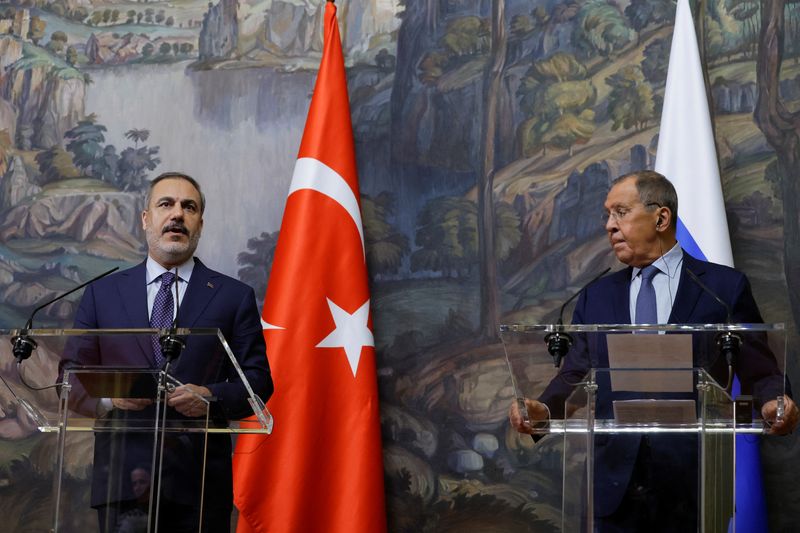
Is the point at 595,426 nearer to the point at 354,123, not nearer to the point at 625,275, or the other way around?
the point at 625,275

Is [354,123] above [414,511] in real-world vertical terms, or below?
above

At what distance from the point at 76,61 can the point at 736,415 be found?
457 cm

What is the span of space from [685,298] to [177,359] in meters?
1.95

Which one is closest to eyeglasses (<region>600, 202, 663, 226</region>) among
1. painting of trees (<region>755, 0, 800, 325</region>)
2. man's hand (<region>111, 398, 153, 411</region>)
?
painting of trees (<region>755, 0, 800, 325</region>)

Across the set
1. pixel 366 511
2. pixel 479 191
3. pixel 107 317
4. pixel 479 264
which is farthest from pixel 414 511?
pixel 107 317

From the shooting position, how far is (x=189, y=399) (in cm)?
341

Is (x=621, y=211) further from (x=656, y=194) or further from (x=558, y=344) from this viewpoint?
(x=558, y=344)

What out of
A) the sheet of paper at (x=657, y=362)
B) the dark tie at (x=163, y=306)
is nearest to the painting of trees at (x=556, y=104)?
the dark tie at (x=163, y=306)

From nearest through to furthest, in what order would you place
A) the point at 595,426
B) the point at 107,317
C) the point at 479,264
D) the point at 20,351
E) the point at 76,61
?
the point at 595,426
the point at 20,351
the point at 107,317
the point at 479,264
the point at 76,61

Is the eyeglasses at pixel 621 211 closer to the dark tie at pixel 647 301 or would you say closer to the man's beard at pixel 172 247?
the dark tie at pixel 647 301

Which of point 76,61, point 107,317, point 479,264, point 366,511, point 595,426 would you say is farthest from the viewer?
point 76,61

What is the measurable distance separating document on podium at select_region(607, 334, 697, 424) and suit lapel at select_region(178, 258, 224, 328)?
6.19ft

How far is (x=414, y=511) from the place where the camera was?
585 cm

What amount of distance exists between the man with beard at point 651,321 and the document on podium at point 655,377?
4cm
